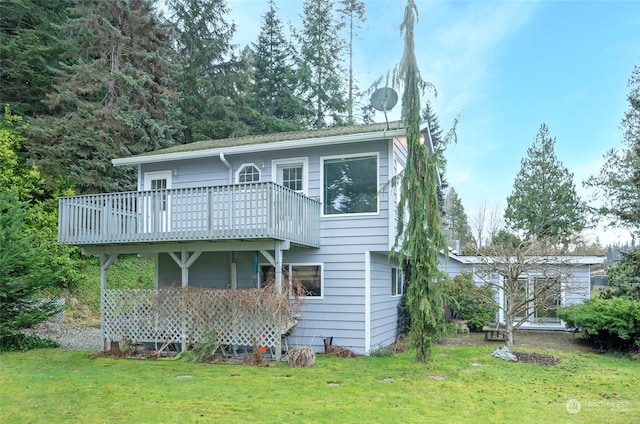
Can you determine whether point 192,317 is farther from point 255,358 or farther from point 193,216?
point 193,216

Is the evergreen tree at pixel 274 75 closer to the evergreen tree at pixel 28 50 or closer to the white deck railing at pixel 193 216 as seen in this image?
the evergreen tree at pixel 28 50

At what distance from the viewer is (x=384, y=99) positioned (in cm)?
969

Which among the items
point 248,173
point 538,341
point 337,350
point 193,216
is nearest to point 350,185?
point 248,173

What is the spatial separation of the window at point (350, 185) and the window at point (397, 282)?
2805 millimetres

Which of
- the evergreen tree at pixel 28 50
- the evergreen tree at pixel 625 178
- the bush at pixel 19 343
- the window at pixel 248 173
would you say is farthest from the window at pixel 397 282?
the evergreen tree at pixel 28 50

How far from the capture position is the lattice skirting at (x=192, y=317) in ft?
29.9

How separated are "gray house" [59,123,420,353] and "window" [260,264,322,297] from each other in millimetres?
25

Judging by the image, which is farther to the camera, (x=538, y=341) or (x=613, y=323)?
(x=538, y=341)

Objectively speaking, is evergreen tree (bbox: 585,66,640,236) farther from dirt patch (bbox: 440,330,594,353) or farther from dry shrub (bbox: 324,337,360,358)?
dry shrub (bbox: 324,337,360,358)

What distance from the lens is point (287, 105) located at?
85.0 ft

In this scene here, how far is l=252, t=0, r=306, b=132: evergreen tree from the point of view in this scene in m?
26.0

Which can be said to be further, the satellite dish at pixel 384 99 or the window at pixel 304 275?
the window at pixel 304 275

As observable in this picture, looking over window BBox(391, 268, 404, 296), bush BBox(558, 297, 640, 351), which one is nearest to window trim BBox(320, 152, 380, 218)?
window BBox(391, 268, 404, 296)

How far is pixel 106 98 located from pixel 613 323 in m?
19.2
